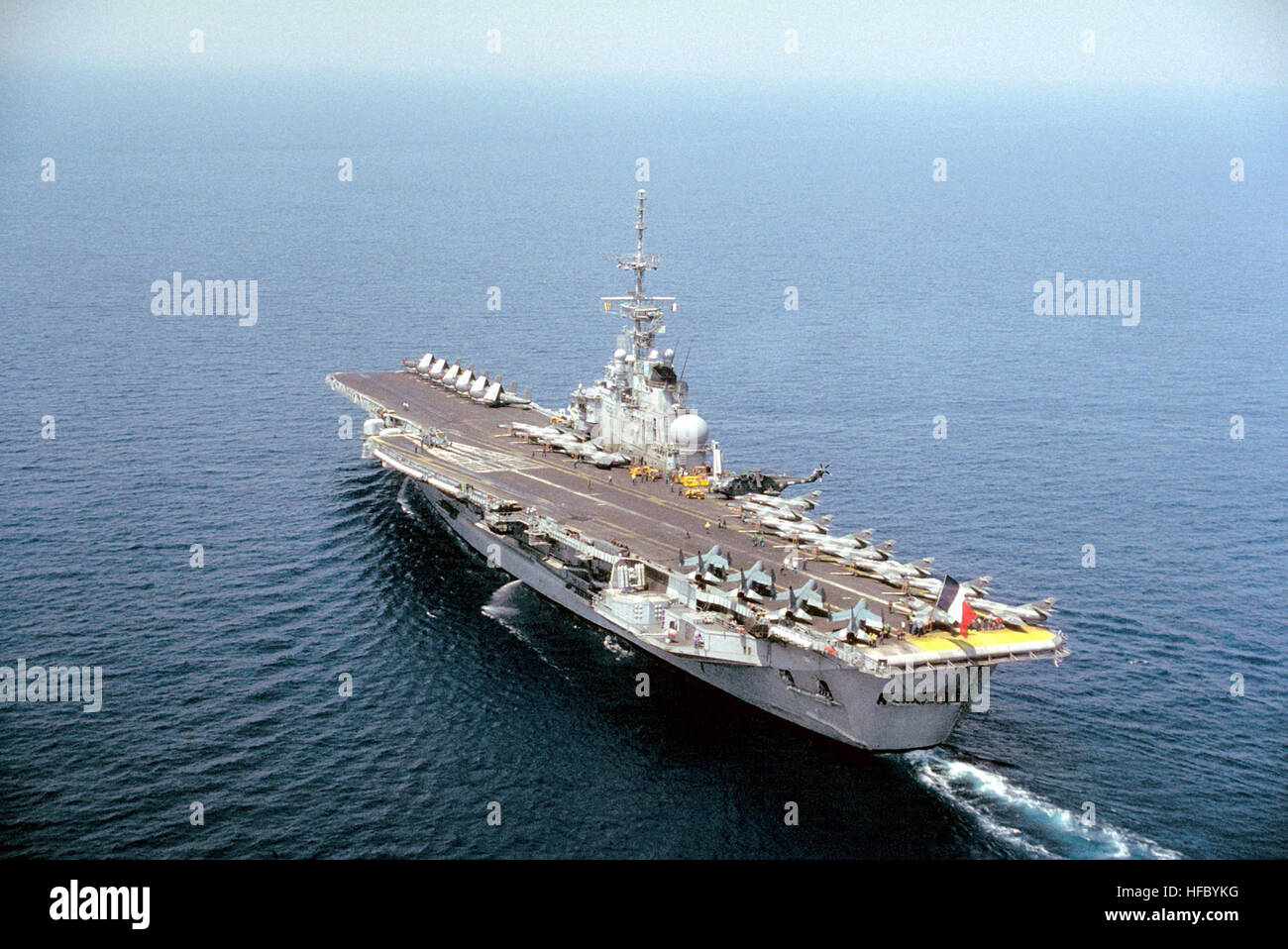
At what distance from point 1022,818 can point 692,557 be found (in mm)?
14765

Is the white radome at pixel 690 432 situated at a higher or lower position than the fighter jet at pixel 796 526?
higher

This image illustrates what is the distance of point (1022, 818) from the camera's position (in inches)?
1576

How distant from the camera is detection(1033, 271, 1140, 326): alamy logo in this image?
354 ft

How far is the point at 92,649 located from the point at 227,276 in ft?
233

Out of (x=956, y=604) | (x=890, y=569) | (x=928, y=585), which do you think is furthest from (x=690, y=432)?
(x=956, y=604)

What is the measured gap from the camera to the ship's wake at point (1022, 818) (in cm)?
3844

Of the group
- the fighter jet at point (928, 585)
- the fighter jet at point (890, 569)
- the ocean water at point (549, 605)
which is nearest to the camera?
the ocean water at point (549, 605)

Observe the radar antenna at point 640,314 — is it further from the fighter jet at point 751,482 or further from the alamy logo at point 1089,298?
the alamy logo at point 1089,298

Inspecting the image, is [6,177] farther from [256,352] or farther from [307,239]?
[256,352]

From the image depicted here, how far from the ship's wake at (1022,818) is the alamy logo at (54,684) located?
2618 centimetres

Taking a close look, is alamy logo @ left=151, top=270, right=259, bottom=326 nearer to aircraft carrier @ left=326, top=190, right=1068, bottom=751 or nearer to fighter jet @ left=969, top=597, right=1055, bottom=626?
aircraft carrier @ left=326, top=190, right=1068, bottom=751

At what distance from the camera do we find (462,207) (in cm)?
15450
